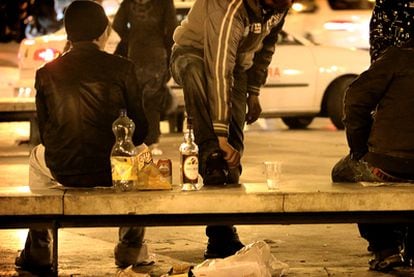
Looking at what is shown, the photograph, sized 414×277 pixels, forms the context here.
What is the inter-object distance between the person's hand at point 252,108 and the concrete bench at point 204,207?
56.1 inches

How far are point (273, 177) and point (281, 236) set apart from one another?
6.08 feet

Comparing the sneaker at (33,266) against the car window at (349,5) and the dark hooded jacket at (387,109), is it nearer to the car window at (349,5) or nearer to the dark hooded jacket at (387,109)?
the dark hooded jacket at (387,109)

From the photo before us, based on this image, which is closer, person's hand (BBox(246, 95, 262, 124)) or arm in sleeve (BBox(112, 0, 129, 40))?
person's hand (BBox(246, 95, 262, 124))

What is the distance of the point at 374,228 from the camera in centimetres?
602

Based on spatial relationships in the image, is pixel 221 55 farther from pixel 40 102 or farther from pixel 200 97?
pixel 40 102

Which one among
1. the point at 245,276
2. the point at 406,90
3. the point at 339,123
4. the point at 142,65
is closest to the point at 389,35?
the point at 406,90

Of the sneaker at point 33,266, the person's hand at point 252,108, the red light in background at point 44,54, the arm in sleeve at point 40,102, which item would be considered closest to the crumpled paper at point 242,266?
the sneaker at point 33,266

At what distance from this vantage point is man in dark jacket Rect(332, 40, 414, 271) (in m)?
5.54

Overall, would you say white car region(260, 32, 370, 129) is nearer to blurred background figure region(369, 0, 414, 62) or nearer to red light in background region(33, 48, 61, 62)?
red light in background region(33, 48, 61, 62)

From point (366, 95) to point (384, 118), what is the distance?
170 millimetres

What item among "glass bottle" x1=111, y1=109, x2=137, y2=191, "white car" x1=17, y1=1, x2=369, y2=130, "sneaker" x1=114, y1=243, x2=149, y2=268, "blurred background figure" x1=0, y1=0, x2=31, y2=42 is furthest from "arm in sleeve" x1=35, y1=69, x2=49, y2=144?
"blurred background figure" x1=0, y1=0, x2=31, y2=42

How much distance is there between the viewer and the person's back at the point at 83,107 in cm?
570

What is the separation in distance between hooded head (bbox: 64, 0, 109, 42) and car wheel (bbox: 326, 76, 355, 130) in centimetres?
865

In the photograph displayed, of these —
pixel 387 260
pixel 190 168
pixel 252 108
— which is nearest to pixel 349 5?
pixel 252 108
